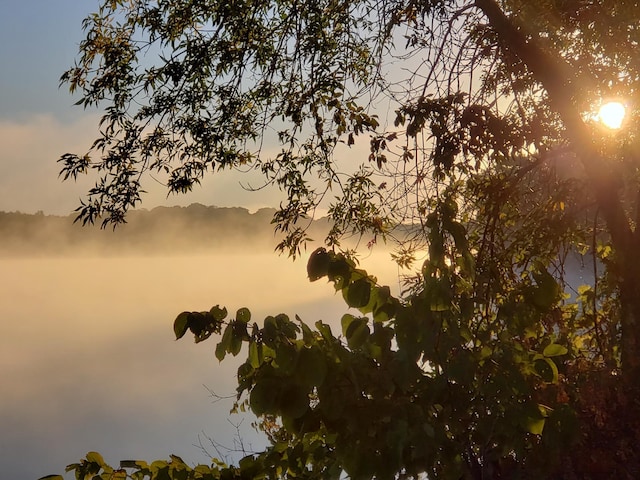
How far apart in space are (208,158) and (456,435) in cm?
585

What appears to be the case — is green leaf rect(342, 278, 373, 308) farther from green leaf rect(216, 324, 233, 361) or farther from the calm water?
the calm water

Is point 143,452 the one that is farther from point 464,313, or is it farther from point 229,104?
point 464,313

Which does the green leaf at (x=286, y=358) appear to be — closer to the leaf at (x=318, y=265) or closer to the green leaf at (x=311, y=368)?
the green leaf at (x=311, y=368)

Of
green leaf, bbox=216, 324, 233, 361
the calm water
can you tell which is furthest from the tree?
the calm water

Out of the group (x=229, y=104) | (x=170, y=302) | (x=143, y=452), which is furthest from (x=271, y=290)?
(x=229, y=104)

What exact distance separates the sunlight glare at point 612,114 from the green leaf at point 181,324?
658 centimetres

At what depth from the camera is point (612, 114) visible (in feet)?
27.5

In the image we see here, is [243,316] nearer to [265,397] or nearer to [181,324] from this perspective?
[181,324]

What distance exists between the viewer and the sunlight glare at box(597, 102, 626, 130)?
8289mm

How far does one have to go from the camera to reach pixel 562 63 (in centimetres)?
816

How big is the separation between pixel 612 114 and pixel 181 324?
677 centimetres

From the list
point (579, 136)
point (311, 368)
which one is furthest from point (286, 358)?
point (579, 136)

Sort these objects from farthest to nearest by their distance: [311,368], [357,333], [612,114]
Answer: [612,114] → [357,333] → [311,368]

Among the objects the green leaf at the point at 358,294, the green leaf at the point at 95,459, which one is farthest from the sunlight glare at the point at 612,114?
the green leaf at the point at 95,459
